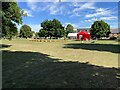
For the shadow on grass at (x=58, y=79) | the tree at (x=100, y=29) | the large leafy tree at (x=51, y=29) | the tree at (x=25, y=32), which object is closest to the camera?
the shadow on grass at (x=58, y=79)

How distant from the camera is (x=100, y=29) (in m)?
121

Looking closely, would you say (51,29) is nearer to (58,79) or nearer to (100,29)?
(100,29)

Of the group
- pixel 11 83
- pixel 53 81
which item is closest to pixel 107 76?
pixel 53 81

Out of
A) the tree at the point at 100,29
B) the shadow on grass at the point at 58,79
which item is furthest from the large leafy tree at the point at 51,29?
the shadow on grass at the point at 58,79

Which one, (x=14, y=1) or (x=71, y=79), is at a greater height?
(x=14, y=1)

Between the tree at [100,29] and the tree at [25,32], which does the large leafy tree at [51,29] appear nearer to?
the tree at [100,29]

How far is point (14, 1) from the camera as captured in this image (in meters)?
33.4

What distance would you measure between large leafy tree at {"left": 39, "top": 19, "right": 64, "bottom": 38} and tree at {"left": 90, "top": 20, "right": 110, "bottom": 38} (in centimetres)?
1869

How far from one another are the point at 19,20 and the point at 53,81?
2673 cm

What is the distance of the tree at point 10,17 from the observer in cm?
3175

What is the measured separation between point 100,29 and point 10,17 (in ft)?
300

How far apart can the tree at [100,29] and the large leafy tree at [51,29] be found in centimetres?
1869

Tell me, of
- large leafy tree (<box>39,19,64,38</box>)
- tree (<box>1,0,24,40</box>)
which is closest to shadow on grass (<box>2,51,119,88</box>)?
tree (<box>1,0,24,40</box>)

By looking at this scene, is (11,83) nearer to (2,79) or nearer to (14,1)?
(2,79)
